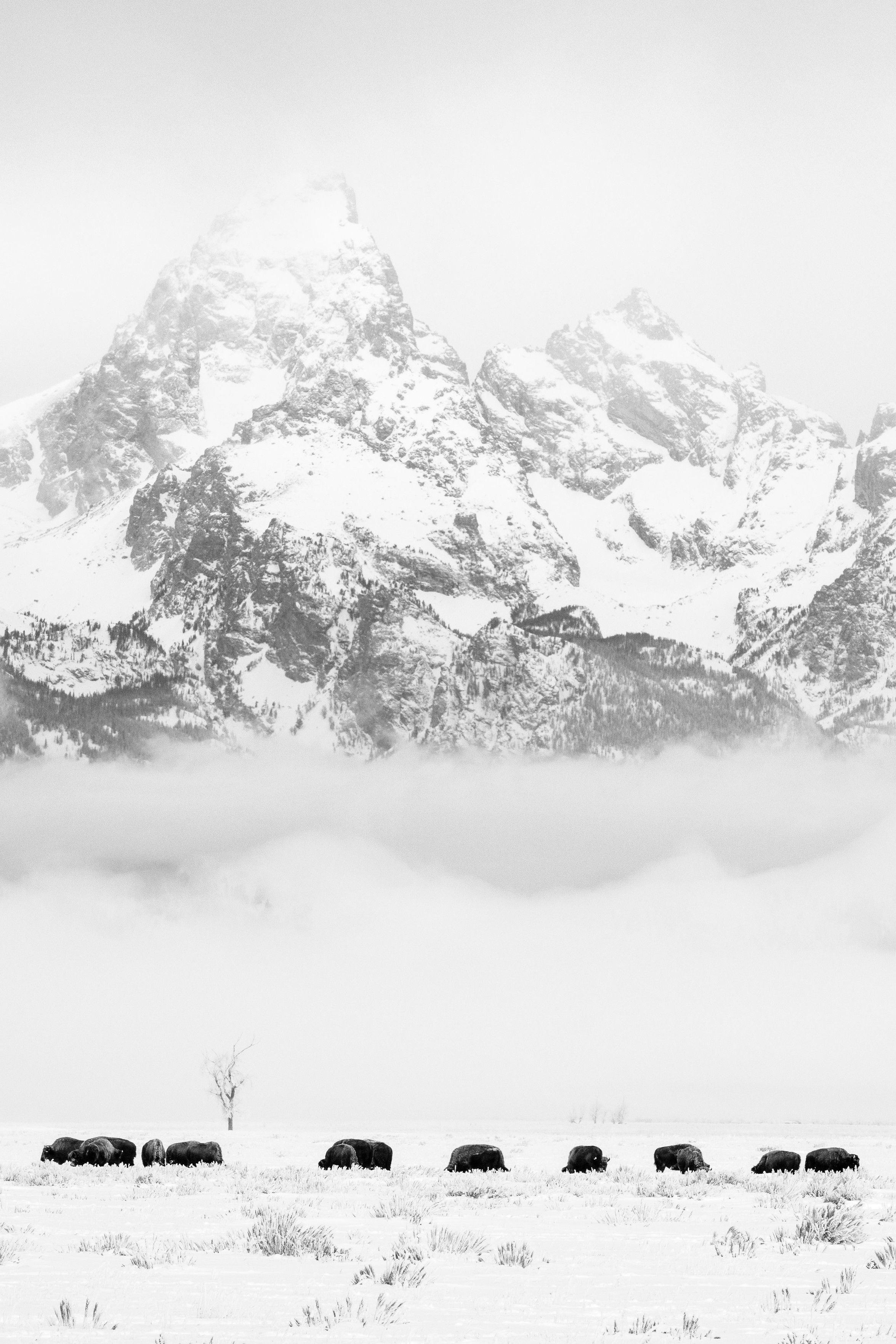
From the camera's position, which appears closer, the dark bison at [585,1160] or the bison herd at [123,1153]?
the dark bison at [585,1160]

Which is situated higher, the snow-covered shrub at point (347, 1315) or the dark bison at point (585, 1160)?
the snow-covered shrub at point (347, 1315)

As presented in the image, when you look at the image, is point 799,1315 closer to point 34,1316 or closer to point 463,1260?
point 463,1260

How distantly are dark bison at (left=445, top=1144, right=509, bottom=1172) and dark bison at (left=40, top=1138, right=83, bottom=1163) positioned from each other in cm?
1428

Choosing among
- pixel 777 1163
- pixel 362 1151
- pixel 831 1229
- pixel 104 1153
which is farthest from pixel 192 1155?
pixel 831 1229

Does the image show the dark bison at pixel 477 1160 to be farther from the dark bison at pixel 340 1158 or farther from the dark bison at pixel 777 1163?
the dark bison at pixel 777 1163

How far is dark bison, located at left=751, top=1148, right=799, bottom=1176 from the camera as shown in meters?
48.2

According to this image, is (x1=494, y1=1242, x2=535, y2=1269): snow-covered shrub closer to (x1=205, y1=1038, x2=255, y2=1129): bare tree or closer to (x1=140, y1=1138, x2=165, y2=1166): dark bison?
(x1=140, y1=1138, x2=165, y2=1166): dark bison

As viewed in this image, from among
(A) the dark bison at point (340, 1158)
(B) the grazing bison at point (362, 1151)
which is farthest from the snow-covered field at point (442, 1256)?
(B) the grazing bison at point (362, 1151)

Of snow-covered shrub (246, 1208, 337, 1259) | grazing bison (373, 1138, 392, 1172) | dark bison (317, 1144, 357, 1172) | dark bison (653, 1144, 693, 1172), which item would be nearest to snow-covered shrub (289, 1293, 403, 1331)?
snow-covered shrub (246, 1208, 337, 1259)

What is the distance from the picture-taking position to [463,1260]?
22.8m

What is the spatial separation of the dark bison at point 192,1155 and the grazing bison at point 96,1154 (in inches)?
77.8

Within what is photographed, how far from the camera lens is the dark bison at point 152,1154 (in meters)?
51.9

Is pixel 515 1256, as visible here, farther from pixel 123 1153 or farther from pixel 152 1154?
pixel 123 1153

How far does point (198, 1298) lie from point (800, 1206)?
19182 mm
